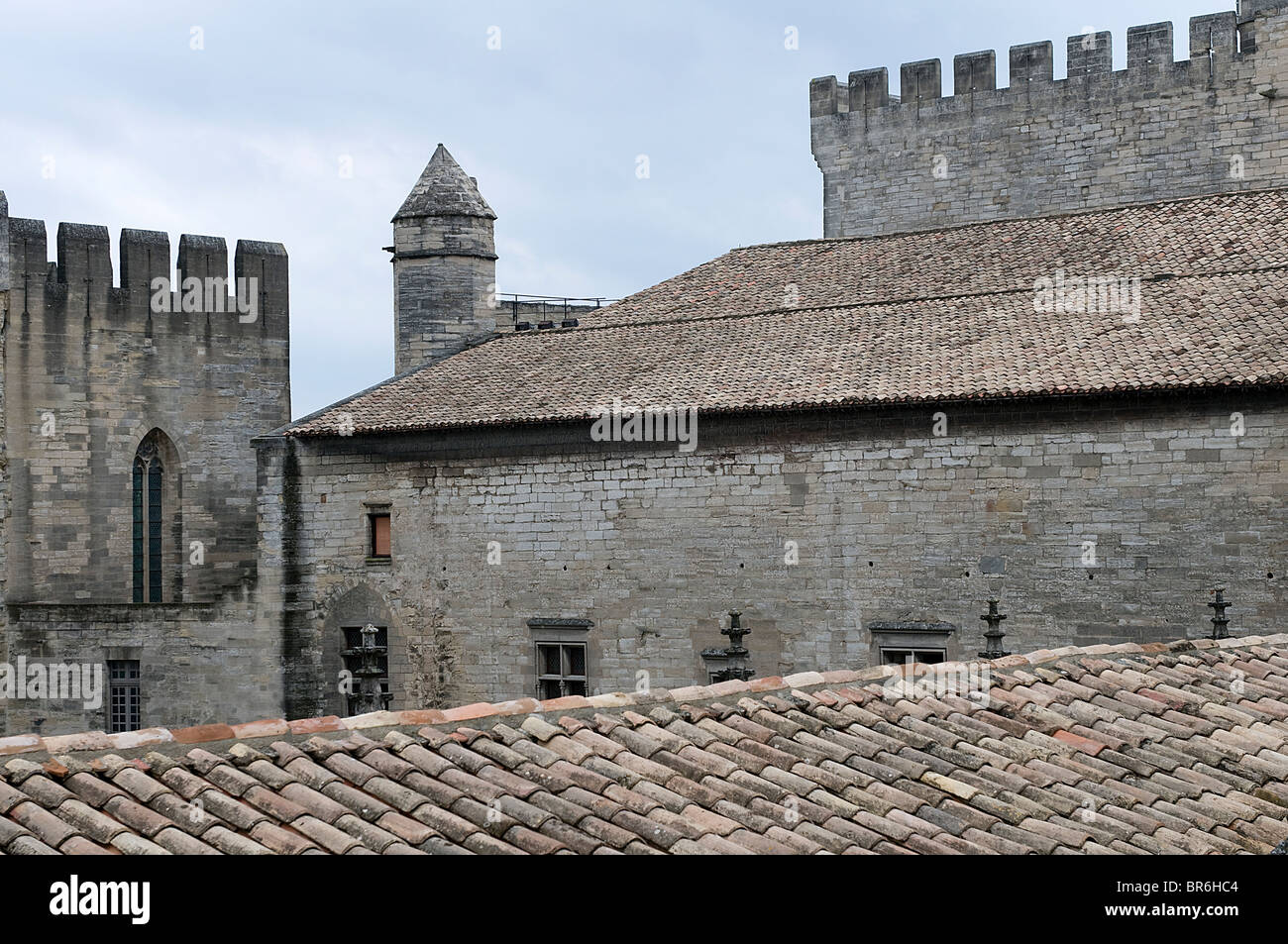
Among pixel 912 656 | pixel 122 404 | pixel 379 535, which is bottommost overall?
pixel 912 656

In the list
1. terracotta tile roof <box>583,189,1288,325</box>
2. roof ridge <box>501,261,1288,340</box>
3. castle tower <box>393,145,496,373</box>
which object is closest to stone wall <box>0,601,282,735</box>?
roof ridge <box>501,261,1288,340</box>

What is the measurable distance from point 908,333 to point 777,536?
3.64 metres

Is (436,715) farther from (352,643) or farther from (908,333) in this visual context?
(352,643)

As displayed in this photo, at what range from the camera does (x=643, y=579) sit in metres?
20.2

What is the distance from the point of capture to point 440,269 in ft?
92.6

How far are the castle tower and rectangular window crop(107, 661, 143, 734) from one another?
283 inches

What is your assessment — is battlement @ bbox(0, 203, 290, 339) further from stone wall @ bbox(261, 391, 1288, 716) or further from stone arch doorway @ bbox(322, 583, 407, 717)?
stone arch doorway @ bbox(322, 583, 407, 717)

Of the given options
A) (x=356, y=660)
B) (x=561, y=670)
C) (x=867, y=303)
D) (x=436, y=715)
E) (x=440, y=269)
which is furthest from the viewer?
(x=440, y=269)

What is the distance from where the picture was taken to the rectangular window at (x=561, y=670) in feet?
67.4

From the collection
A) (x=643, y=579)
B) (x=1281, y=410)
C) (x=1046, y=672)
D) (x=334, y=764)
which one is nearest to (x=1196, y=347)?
(x=1281, y=410)

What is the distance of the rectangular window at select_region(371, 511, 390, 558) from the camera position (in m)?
22.3

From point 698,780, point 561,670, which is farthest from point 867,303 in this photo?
point 698,780

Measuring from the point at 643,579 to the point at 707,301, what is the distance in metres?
6.58
